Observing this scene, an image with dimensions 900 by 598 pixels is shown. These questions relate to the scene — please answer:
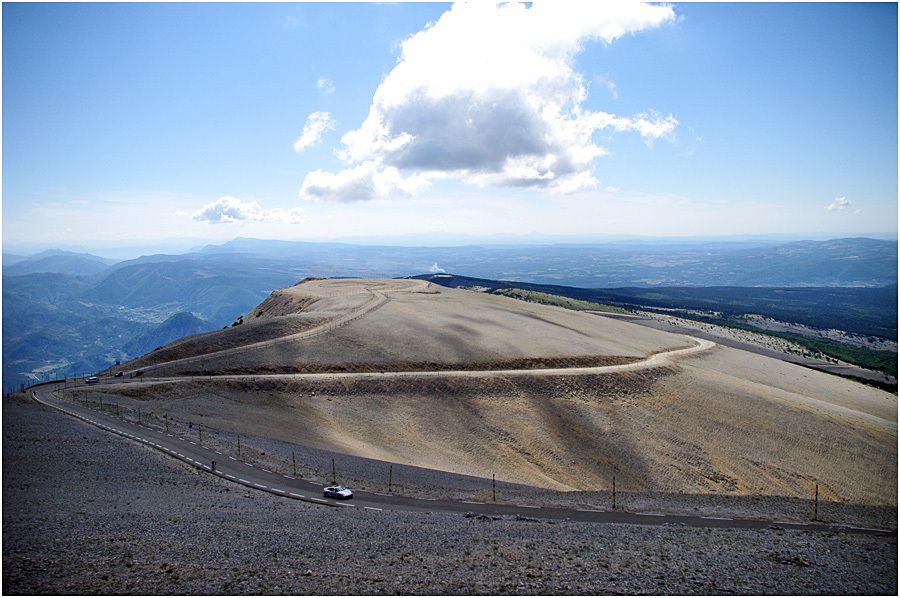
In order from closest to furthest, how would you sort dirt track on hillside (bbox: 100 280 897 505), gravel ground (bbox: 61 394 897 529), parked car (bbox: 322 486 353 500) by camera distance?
1. parked car (bbox: 322 486 353 500)
2. gravel ground (bbox: 61 394 897 529)
3. dirt track on hillside (bbox: 100 280 897 505)

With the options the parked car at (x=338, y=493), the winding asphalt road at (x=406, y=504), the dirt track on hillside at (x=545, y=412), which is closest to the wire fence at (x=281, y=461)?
the winding asphalt road at (x=406, y=504)

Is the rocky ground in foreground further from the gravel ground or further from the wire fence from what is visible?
the wire fence

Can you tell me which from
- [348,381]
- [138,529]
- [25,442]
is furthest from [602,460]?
[25,442]

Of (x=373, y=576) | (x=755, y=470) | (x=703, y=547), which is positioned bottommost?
(x=755, y=470)

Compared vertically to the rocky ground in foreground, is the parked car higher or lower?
lower

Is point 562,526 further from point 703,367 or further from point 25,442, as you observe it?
point 703,367

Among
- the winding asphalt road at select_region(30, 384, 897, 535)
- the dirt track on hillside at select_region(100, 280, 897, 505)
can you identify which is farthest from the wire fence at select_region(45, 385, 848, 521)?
the dirt track on hillside at select_region(100, 280, 897, 505)
